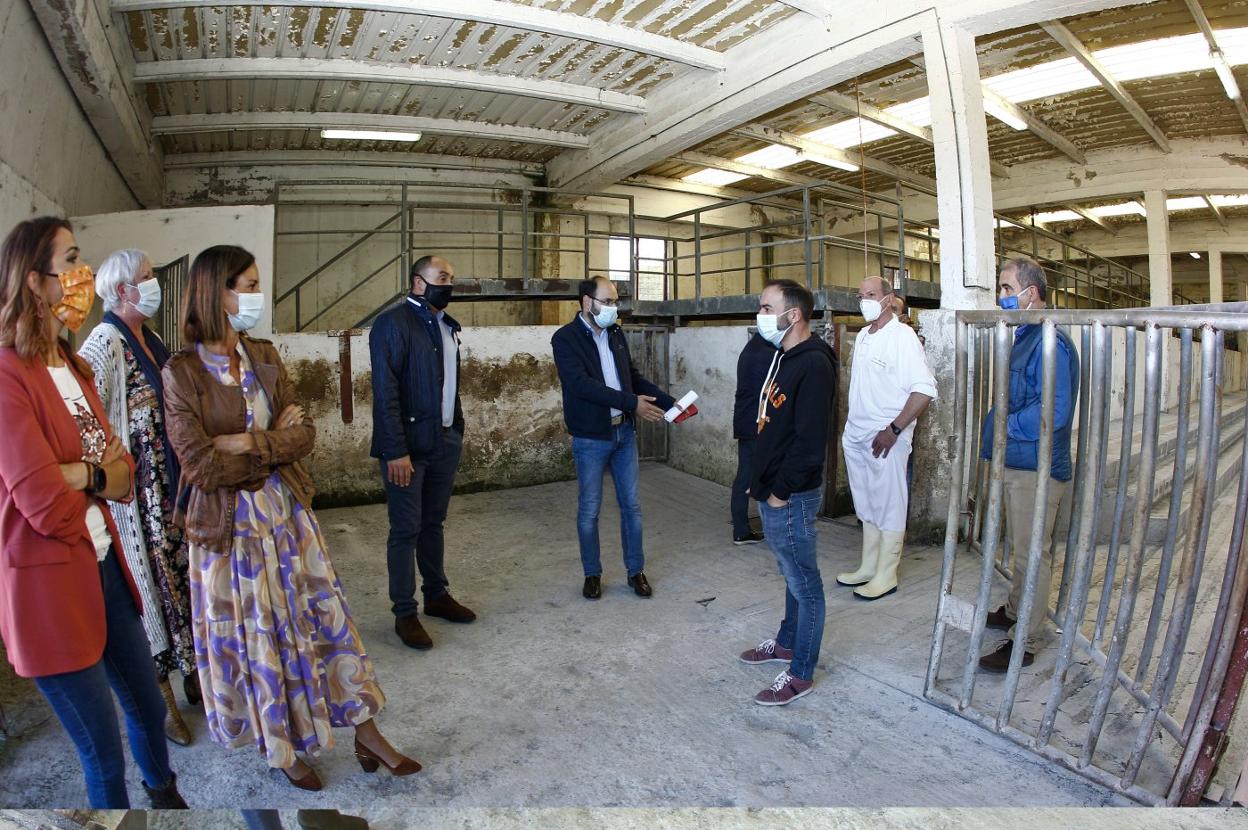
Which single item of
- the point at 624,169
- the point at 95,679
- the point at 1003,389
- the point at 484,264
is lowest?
the point at 95,679

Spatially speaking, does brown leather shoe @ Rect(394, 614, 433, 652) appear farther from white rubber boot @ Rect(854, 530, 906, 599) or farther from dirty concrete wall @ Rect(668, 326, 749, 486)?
dirty concrete wall @ Rect(668, 326, 749, 486)

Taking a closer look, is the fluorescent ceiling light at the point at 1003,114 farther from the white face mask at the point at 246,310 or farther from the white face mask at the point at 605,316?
the white face mask at the point at 246,310

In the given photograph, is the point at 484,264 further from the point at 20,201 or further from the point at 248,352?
the point at 248,352

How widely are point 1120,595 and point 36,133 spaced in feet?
23.6

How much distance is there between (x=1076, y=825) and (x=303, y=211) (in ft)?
39.2

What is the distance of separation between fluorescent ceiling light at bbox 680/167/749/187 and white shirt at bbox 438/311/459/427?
952 cm

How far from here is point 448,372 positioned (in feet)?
13.0

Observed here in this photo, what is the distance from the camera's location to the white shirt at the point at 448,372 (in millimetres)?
3902

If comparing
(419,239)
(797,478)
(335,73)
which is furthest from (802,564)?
(419,239)

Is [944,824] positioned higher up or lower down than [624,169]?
lower down

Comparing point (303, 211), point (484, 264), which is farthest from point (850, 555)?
point (303, 211)

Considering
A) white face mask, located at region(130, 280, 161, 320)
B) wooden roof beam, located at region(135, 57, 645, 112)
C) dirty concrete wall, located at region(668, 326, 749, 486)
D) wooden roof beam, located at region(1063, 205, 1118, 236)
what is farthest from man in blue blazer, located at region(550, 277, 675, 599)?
wooden roof beam, located at region(1063, 205, 1118, 236)

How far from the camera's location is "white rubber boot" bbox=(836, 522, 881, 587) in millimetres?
4570

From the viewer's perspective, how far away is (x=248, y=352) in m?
2.54
